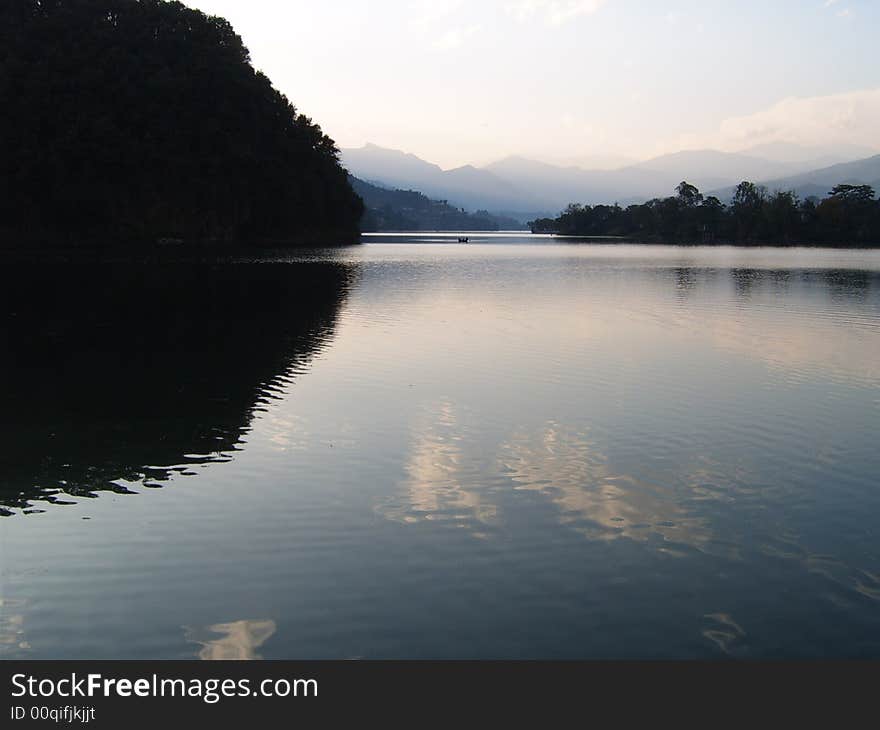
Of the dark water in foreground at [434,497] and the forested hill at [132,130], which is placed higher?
the forested hill at [132,130]

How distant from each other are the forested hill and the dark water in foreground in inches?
3056

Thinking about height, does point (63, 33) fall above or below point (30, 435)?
above

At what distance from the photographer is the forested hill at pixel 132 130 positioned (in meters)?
95.1

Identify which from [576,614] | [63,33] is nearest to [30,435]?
[576,614]

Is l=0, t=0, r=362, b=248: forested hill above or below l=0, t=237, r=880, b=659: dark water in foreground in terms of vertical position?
above

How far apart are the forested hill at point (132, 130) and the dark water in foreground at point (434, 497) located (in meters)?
77.6

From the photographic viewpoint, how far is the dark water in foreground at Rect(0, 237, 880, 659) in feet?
27.8

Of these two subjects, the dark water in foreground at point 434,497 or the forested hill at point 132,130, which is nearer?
the dark water in foreground at point 434,497

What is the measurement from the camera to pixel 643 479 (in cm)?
1355

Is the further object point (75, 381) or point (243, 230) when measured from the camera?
point (243, 230)

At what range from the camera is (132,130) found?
338 ft

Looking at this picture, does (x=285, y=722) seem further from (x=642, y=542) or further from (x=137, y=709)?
(x=642, y=542)

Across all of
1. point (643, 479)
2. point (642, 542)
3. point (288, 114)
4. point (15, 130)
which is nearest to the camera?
point (642, 542)

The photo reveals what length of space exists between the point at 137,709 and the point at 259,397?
1248cm
